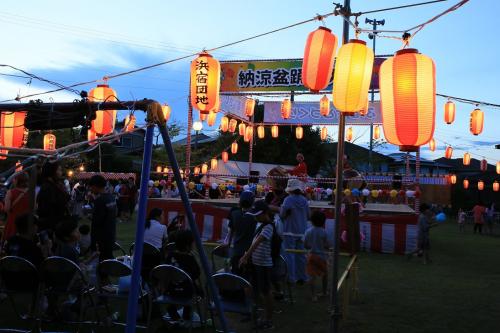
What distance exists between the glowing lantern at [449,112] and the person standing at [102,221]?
12.4m

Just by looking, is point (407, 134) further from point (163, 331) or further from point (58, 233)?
point (58, 233)

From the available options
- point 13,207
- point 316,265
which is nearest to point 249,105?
point 316,265

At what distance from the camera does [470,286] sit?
878 centimetres

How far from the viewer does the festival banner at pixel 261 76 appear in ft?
54.4

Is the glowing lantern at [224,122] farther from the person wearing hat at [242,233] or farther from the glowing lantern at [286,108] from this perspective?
the person wearing hat at [242,233]

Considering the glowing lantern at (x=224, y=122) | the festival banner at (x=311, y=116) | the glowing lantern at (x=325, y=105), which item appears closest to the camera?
the glowing lantern at (x=325, y=105)

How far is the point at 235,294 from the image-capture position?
16.6 feet

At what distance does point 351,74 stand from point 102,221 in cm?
362

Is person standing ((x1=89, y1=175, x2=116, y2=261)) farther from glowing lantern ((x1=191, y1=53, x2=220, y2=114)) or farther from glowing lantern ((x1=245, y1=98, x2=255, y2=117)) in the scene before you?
glowing lantern ((x1=245, y1=98, x2=255, y2=117))

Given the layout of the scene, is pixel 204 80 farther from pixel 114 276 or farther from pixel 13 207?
pixel 114 276

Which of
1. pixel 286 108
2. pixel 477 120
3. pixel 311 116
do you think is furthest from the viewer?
pixel 311 116

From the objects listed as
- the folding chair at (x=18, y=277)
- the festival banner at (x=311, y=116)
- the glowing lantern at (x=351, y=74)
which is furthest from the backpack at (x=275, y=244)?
the festival banner at (x=311, y=116)

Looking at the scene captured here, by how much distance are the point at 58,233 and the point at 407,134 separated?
4.13m

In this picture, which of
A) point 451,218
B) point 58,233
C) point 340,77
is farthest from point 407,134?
point 451,218
